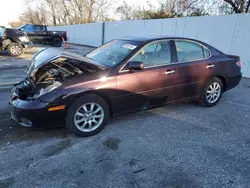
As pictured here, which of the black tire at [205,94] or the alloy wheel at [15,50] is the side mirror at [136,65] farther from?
the alloy wheel at [15,50]

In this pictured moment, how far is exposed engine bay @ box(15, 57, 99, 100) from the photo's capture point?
9.59ft

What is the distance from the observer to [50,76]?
316 cm

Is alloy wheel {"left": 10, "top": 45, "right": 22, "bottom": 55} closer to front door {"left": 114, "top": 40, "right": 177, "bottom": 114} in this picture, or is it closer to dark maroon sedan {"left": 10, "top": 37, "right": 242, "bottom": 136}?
dark maroon sedan {"left": 10, "top": 37, "right": 242, "bottom": 136}

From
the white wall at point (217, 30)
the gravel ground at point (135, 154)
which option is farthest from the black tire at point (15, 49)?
the gravel ground at point (135, 154)

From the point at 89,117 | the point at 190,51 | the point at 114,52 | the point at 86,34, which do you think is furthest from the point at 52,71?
the point at 86,34

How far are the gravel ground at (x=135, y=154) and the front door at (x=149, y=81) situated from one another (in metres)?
0.42

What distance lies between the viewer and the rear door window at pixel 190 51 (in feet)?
12.7

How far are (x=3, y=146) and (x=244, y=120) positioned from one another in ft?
13.9

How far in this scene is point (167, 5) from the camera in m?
16.2

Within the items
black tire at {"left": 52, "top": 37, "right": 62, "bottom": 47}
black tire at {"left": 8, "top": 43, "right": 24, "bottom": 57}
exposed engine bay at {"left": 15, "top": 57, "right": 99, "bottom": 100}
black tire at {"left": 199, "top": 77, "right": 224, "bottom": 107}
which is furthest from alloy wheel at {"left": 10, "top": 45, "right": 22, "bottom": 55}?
black tire at {"left": 199, "top": 77, "right": 224, "bottom": 107}

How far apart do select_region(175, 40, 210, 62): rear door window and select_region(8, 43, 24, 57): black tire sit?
32.2 feet

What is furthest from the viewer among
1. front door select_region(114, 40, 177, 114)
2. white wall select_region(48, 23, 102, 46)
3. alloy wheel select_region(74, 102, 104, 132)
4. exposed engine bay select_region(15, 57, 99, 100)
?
white wall select_region(48, 23, 102, 46)

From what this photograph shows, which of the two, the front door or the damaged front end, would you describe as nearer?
the damaged front end

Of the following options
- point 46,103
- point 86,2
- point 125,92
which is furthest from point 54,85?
point 86,2
